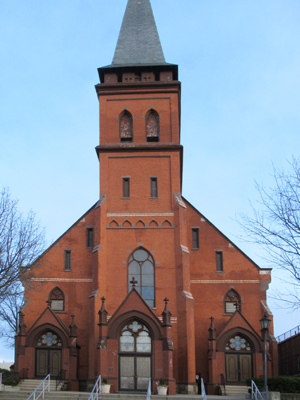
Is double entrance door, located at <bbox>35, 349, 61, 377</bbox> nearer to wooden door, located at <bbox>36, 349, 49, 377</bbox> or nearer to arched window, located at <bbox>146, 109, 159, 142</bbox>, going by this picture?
wooden door, located at <bbox>36, 349, 49, 377</bbox>

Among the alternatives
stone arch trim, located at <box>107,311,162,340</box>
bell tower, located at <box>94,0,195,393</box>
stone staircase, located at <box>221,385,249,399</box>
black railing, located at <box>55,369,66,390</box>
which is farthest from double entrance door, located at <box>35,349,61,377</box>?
stone staircase, located at <box>221,385,249,399</box>

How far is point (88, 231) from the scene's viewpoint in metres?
39.1

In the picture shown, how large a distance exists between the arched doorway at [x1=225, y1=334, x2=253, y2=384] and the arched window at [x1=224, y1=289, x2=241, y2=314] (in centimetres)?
229

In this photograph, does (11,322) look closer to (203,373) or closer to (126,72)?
(203,373)

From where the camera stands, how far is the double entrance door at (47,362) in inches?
1348

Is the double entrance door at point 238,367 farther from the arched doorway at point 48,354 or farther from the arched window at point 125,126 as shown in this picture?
the arched window at point 125,126

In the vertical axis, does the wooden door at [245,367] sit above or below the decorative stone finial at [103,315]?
below

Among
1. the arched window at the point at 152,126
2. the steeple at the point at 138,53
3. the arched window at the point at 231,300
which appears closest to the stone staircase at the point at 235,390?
the arched window at the point at 231,300

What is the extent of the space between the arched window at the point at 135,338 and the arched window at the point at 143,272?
3.05m

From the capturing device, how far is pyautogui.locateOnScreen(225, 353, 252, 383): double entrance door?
3485 cm

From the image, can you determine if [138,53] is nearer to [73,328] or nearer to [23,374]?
[73,328]

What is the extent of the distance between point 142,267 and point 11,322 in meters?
19.3

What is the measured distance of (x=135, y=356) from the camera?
31.6 m

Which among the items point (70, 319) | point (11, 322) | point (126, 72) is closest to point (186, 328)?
point (70, 319)
